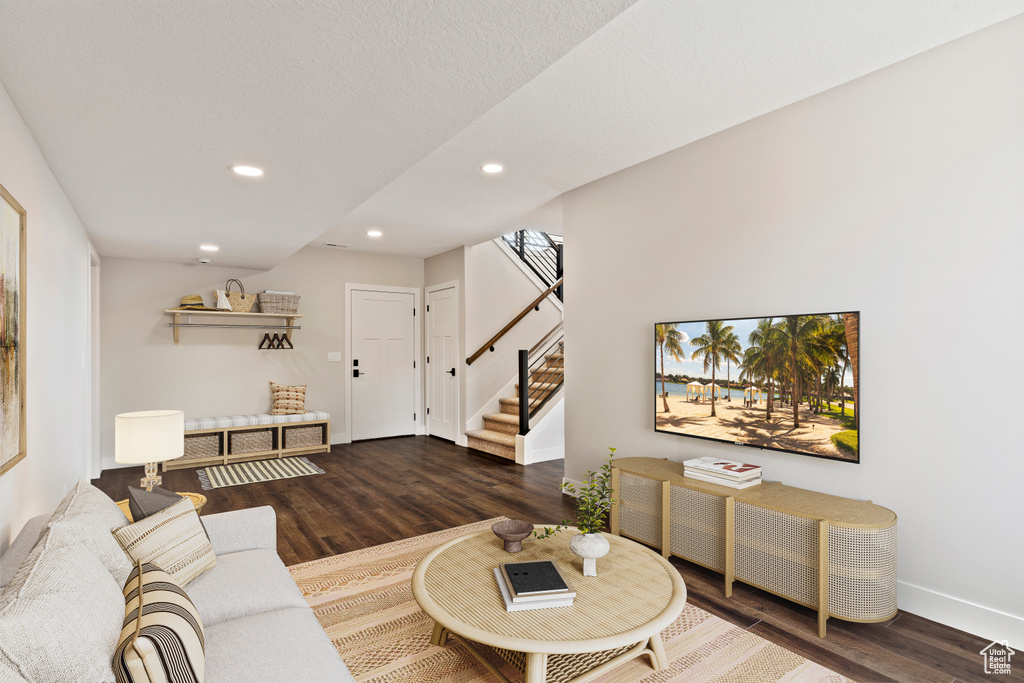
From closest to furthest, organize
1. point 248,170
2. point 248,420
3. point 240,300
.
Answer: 1. point 248,170
2. point 248,420
3. point 240,300

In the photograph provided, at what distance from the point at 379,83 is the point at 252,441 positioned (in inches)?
200

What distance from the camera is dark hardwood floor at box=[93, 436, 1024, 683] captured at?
2.16 m

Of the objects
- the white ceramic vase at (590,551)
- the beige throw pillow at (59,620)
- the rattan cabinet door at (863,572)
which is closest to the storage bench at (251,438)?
the beige throw pillow at (59,620)

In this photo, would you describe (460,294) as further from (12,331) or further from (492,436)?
(12,331)

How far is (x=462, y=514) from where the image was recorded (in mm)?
3965

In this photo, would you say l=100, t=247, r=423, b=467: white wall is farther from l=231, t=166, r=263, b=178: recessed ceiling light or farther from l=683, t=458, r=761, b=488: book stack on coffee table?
l=683, t=458, r=761, b=488: book stack on coffee table

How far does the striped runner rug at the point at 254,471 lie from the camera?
4.95m

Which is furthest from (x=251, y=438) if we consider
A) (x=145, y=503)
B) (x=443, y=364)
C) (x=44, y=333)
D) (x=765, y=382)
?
(x=765, y=382)

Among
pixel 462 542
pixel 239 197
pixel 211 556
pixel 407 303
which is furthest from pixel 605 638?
pixel 407 303

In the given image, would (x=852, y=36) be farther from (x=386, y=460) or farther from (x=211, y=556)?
(x=386, y=460)

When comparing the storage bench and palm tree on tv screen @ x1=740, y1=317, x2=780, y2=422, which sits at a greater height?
palm tree on tv screen @ x1=740, y1=317, x2=780, y2=422

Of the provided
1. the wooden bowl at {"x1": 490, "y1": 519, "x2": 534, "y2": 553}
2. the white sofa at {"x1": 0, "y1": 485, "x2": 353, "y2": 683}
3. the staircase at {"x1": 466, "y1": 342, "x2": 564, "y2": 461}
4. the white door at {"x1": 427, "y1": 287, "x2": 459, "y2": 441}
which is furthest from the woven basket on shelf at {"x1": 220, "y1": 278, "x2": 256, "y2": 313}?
the wooden bowl at {"x1": 490, "y1": 519, "x2": 534, "y2": 553}

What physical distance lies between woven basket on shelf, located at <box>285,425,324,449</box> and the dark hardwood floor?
0.24m

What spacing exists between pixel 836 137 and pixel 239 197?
10.7 ft
